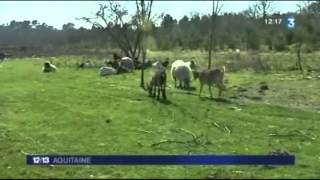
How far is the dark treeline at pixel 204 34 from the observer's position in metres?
39.1

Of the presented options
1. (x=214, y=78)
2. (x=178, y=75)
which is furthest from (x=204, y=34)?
(x=214, y=78)

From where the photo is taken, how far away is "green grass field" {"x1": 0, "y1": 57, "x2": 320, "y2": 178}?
11203 millimetres

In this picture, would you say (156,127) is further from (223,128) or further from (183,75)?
(183,75)

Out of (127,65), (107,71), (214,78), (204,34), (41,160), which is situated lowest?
Result: (107,71)

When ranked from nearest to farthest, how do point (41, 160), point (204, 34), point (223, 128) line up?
point (41, 160)
point (223, 128)
point (204, 34)

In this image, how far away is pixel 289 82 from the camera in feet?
99.1

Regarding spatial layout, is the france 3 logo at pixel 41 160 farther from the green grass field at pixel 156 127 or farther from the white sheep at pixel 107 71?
the white sheep at pixel 107 71

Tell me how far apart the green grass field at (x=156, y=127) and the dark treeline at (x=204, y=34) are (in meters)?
7.70

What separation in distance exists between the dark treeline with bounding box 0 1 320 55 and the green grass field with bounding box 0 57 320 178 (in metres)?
7.70

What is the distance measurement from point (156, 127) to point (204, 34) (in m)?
61.3

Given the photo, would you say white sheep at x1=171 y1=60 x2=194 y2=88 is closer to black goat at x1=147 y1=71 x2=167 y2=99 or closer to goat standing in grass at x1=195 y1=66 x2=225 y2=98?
goat standing in grass at x1=195 y1=66 x2=225 y2=98

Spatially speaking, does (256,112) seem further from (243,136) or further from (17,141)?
(17,141)

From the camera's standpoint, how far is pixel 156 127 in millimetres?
17031

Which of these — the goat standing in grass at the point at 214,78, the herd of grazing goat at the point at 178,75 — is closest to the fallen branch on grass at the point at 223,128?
the herd of grazing goat at the point at 178,75
